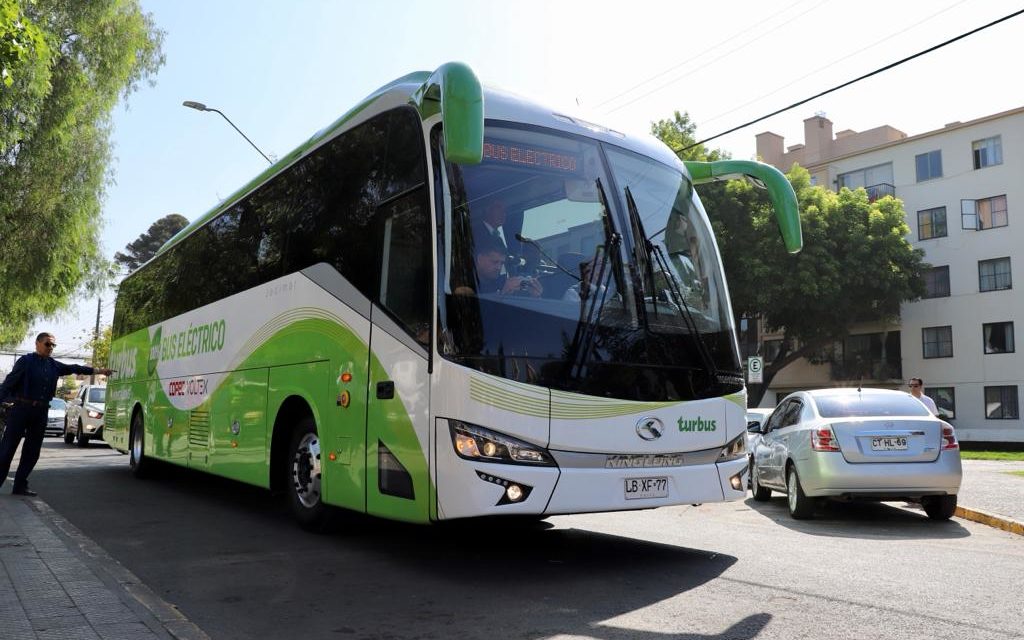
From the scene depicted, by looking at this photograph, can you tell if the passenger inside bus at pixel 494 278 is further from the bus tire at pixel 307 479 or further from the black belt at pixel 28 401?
the black belt at pixel 28 401

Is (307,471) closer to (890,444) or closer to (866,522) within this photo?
(890,444)

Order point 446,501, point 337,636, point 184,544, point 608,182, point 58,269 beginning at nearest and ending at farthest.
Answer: point 337,636, point 446,501, point 608,182, point 184,544, point 58,269

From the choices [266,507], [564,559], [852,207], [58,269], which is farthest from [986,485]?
[852,207]

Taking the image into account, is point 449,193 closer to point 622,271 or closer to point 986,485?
point 622,271

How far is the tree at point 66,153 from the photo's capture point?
22.9 meters

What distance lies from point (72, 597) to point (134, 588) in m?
0.45

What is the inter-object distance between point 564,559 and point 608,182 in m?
2.93

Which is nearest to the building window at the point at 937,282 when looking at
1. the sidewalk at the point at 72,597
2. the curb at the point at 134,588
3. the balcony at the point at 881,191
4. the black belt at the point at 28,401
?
the balcony at the point at 881,191

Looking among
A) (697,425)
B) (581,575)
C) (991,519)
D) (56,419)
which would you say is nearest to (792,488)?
(991,519)

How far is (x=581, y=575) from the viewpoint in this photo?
6402mm

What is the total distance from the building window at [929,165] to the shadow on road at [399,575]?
43.5 metres

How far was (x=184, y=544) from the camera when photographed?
25.9ft

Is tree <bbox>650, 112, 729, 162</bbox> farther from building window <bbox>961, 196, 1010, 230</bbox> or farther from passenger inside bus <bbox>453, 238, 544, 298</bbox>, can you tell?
passenger inside bus <bbox>453, 238, 544, 298</bbox>

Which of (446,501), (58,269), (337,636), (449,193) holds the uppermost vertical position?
(58,269)
